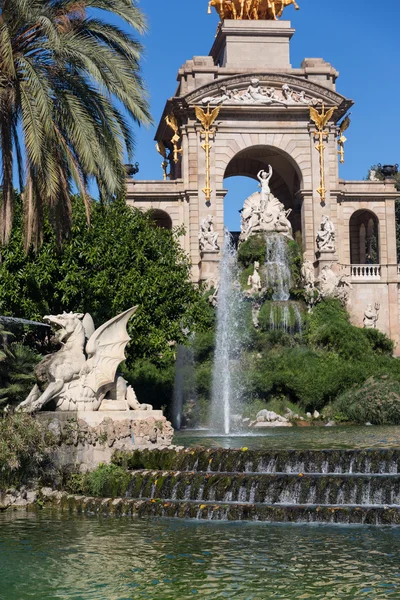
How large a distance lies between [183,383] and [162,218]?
16.6m

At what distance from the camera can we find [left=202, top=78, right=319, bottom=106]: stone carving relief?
163ft

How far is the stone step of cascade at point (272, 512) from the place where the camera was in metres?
15.1

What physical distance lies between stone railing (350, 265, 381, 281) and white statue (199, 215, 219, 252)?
25.6 ft

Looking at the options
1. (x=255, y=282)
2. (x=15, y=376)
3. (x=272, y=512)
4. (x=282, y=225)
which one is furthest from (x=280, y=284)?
(x=272, y=512)

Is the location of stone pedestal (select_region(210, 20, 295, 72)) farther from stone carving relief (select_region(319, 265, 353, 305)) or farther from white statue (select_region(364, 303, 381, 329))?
white statue (select_region(364, 303, 381, 329))

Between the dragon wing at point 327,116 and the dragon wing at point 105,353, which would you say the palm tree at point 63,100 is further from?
the dragon wing at point 327,116

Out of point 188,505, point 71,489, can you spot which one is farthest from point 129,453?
point 188,505

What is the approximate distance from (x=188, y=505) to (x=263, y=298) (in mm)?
27476

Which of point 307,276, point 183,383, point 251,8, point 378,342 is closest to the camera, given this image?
point 183,383

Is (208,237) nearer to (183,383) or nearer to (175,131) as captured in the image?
(175,131)

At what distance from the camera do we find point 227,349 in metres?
39.7

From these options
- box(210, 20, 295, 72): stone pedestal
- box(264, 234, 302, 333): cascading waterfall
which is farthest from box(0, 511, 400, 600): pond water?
box(210, 20, 295, 72): stone pedestal

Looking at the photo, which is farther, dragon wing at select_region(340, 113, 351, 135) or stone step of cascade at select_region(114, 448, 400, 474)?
dragon wing at select_region(340, 113, 351, 135)

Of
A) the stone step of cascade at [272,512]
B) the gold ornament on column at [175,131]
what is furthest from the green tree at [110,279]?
the gold ornament on column at [175,131]
